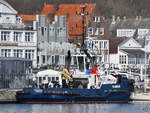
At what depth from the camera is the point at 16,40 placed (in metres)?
122

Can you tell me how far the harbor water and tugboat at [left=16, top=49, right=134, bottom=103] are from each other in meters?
1.81

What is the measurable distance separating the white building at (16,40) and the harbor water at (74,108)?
1183 inches

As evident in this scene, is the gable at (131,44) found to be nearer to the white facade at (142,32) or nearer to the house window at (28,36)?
the white facade at (142,32)

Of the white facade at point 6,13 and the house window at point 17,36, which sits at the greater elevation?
the white facade at point 6,13

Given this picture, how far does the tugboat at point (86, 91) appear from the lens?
93.1m

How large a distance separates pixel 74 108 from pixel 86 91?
22.2 ft

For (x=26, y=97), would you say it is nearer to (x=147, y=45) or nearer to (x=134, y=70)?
(x=134, y=70)

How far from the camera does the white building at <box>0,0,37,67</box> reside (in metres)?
121

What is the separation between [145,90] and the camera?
103750 millimetres

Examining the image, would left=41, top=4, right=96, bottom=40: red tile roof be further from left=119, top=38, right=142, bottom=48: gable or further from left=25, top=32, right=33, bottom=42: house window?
left=25, top=32, right=33, bottom=42: house window

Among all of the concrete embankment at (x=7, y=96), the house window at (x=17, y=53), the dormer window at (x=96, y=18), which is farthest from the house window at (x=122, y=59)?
the concrete embankment at (x=7, y=96)

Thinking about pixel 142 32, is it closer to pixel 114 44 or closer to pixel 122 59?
pixel 114 44

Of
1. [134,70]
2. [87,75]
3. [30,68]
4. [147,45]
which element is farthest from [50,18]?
[87,75]

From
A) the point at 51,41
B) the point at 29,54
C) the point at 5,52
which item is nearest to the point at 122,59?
the point at 51,41
